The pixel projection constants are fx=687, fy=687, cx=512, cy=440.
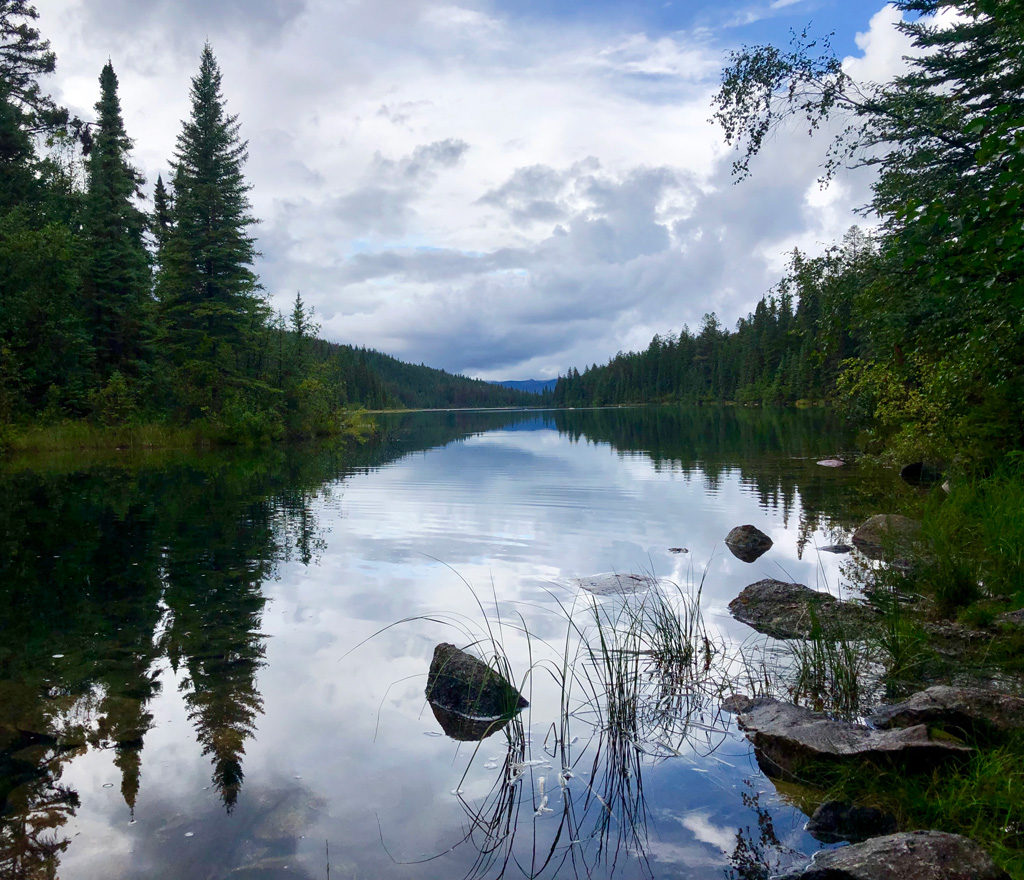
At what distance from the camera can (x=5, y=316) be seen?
31453 millimetres

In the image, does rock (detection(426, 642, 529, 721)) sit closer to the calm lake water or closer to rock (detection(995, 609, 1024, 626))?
the calm lake water

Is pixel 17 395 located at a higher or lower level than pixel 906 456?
higher

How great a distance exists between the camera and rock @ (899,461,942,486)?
65.9 ft

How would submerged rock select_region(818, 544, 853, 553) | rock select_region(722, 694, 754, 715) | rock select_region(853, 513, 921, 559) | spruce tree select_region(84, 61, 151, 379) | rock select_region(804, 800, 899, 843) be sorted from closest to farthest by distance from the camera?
rock select_region(804, 800, 899, 843) < rock select_region(722, 694, 754, 715) < rock select_region(853, 513, 921, 559) < submerged rock select_region(818, 544, 853, 553) < spruce tree select_region(84, 61, 151, 379)

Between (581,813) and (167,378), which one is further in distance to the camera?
(167,378)

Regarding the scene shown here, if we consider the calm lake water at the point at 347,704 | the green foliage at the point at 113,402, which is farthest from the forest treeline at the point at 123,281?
the calm lake water at the point at 347,704

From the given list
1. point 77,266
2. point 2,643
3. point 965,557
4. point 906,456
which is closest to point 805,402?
point 906,456

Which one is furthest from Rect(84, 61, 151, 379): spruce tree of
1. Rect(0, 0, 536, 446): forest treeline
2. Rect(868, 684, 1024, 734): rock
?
Rect(868, 684, 1024, 734): rock

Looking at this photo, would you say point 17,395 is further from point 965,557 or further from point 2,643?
point 965,557

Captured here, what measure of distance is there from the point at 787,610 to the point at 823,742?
4.01 metres

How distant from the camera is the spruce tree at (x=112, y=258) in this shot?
122ft

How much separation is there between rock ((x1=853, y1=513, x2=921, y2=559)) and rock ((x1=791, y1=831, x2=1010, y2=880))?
25.8ft

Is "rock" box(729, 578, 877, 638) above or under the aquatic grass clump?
above

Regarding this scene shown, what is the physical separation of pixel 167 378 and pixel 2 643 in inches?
1337
